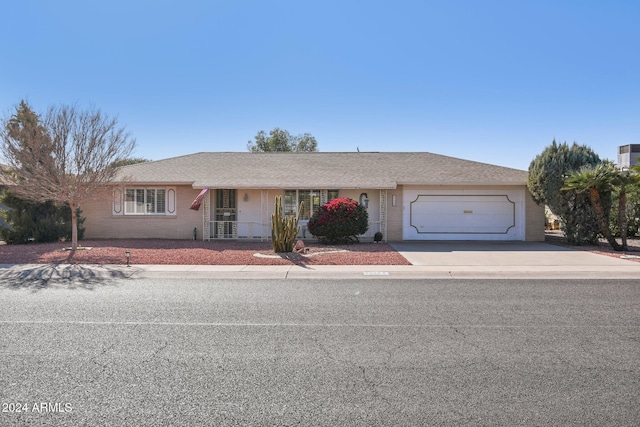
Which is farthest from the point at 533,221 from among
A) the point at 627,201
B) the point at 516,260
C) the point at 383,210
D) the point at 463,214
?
the point at 516,260

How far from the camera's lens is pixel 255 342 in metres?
5.81

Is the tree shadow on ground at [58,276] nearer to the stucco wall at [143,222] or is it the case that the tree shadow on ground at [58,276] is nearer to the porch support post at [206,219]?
the porch support post at [206,219]

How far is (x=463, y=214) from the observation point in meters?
20.7

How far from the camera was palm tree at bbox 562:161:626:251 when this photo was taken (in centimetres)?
1619

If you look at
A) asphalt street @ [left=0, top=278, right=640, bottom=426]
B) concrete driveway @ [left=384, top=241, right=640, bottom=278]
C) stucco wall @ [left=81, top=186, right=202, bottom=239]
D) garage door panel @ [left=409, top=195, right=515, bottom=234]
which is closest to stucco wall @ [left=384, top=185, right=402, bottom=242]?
garage door panel @ [left=409, top=195, right=515, bottom=234]

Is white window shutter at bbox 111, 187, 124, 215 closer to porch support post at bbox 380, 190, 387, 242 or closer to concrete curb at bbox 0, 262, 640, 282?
concrete curb at bbox 0, 262, 640, 282

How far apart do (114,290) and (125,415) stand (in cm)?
619

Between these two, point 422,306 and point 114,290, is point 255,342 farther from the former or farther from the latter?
Answer: point 114,290

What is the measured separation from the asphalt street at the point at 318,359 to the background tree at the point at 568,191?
10123 millimetres

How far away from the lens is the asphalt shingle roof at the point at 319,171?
65.9 ft

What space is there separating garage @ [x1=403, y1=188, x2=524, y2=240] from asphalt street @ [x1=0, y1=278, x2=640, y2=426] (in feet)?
38.7

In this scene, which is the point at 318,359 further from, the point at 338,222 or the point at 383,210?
the point at 383,210

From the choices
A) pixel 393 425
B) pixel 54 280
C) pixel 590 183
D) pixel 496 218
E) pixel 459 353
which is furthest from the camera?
pixel 496 218

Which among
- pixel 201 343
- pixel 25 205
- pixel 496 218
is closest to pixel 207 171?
pixel 25 205
